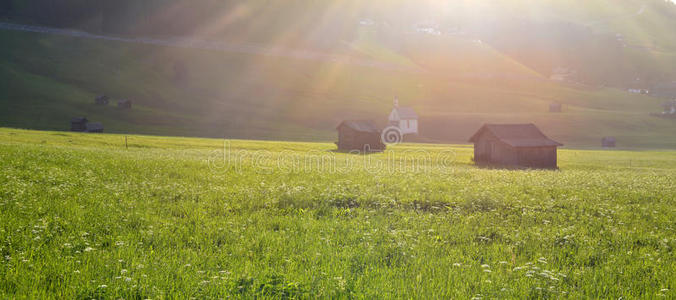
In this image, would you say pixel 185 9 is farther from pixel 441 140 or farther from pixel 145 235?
pixel 145 235

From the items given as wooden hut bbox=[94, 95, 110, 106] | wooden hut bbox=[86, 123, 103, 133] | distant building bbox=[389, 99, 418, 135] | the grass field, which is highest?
wooden hut bbox=[94, 95, 110, 106]

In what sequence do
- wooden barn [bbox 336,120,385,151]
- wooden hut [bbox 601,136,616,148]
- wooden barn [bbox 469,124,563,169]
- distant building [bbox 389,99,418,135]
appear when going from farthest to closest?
distant building [bbox 389,99,418,135], wooden hut [bbox 601,136,616,148], wooden barn [bbox 336,120,385,151], wooden barn [bbox 469,124,563,169]

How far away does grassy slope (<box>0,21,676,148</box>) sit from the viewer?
95.7 m

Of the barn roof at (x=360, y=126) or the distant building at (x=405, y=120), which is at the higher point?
the distant building at (x=405, y=120)

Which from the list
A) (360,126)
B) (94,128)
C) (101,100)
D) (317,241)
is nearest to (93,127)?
(94,128)

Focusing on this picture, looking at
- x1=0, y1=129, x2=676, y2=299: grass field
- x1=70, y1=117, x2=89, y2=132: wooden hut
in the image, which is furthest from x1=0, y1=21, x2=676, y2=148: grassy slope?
x1=0, y1=129, x2=676, y2=299: grass field

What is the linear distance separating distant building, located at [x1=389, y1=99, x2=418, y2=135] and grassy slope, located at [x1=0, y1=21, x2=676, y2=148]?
3576 mm

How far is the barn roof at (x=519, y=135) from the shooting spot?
4693 centimetres

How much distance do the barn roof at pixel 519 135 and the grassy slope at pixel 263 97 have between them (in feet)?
141

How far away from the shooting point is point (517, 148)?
46188 millimetres

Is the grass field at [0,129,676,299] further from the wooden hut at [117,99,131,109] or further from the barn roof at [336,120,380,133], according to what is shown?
the wooden hut at [117,99,131,109]

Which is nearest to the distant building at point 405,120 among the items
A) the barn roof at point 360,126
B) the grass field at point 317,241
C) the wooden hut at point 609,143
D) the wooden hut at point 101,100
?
the barn roof at point 360,126

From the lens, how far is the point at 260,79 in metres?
155

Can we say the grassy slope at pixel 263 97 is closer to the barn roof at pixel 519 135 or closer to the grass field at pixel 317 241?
the barn roof at pixel 519 135
